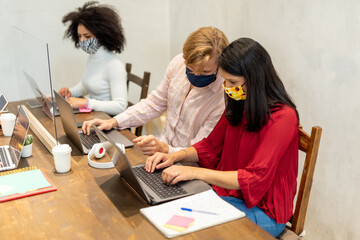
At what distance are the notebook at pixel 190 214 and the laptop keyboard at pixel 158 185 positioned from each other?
0.18 ft

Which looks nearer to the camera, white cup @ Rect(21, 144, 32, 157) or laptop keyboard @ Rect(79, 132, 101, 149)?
white cup @ Rect(21, 144, 32, 157)

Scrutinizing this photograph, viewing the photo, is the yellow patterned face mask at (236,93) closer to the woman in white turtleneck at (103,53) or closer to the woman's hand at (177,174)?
the woman's hand at (177,174)

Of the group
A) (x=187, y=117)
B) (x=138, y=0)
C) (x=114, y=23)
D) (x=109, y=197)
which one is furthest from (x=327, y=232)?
(x=138, y=0)

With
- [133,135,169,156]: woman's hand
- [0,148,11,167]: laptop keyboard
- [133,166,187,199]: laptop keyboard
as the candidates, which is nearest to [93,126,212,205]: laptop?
[133,166,187,199]: laptop keyboard

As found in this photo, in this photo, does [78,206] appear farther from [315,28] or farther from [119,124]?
[315,28]

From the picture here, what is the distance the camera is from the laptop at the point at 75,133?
5.61 feet

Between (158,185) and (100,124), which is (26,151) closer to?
(100,124)

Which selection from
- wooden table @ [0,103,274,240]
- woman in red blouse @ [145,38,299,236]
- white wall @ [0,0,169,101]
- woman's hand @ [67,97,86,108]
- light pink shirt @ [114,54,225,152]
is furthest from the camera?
white wall @ [0,0,169,101]

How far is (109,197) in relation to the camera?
4.60 ft

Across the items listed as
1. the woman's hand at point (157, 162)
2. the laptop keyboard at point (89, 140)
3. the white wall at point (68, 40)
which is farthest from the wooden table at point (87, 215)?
the white wall at point (68, 40)

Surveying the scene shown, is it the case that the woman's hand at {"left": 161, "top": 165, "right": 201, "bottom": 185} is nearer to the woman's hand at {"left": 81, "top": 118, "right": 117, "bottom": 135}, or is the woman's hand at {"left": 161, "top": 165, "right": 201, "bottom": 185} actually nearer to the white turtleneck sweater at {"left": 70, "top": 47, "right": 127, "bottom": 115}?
the woman's hand at {"left": 81, "top": 118, "right": 117, "bottom": 135}

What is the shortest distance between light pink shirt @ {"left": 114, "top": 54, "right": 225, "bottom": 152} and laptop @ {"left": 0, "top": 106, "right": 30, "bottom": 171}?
534 millimetres

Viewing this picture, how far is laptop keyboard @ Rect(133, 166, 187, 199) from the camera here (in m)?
1.40

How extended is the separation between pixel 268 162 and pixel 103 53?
1532 millimetres
